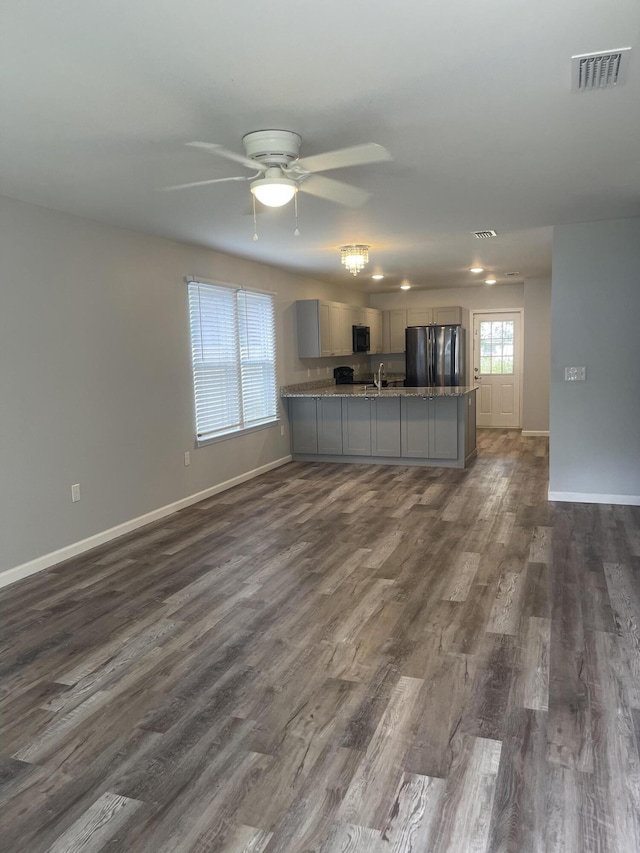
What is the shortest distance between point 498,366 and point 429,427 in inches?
143

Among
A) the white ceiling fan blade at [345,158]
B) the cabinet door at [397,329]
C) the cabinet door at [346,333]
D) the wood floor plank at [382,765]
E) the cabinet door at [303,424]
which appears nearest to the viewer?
the wood floor plank at [382,765]

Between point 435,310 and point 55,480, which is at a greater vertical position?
point 435,310

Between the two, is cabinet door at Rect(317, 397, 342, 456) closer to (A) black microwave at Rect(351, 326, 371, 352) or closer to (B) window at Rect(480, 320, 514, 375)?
(A) black microwave at Rect(351, 326, 371, 352)

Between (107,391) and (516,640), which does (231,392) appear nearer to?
(107,391)

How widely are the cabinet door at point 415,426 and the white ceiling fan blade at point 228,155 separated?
4357 millimetres

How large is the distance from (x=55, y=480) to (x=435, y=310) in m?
7.53

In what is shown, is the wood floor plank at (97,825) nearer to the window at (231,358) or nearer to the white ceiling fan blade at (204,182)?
the white ceiling fan blade at (204,182)

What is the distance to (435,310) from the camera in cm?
1017

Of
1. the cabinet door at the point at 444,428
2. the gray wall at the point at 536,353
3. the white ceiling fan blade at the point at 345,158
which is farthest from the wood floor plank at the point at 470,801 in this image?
the gray wall at the point at 536,353

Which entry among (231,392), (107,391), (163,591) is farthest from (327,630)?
(231,392)

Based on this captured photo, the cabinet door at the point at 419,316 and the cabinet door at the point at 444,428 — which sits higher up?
the cabinet door at the point at 419,316

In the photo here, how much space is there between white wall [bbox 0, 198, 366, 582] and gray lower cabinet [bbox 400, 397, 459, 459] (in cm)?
243

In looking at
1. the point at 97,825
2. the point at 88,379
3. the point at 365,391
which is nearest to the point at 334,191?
the point at 88,379

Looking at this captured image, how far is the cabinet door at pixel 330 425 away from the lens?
756 cm
